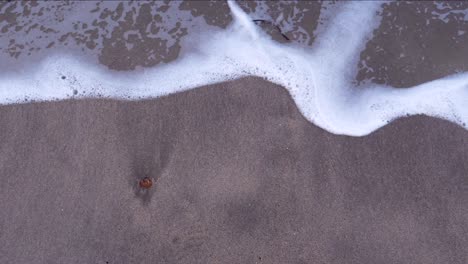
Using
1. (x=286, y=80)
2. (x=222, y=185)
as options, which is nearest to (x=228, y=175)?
(x=222, y=185)

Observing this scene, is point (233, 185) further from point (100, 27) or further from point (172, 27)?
point (100, 27)

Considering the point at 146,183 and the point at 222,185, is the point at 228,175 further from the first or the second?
the point at 146,183

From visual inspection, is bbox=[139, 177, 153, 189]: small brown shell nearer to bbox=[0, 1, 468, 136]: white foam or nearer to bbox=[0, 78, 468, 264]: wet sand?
bbox=[0, 78, 468, 264]: wet sand

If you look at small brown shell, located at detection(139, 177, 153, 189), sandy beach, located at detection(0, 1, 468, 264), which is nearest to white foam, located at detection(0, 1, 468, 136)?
sandy beach, located at detection(0, 1, 468, 264)

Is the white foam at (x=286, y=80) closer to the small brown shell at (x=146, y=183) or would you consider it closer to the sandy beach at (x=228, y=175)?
the sandy beach at (x=228, y=175)

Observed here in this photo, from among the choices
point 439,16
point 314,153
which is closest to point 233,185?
point 314,153

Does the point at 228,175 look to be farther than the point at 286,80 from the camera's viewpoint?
No
